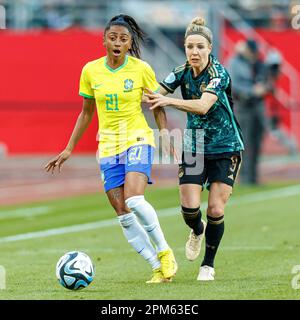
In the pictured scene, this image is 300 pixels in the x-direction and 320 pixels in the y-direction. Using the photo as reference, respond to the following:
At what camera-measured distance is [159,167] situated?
28516 mm

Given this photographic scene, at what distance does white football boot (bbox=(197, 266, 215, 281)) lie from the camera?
10.2 meters

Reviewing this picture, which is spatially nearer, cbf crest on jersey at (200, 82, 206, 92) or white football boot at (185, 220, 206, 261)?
cbf crest on jersey at (200, 82, 206, 92)

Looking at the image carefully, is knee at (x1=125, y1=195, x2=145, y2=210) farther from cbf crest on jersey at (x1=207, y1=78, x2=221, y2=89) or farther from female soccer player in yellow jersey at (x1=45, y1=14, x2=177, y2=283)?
cbf crest on jersey at (x1=207, y1=78, x2=221, y2=89)

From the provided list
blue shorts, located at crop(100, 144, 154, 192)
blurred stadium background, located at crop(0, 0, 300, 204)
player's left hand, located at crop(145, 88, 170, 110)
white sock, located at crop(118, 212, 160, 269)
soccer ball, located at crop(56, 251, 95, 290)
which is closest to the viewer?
soccer ball, located at crop(56, 251, 95, 290)

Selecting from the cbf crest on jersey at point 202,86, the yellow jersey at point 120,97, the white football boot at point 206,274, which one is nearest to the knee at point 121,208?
the yellow jersey at point 120,97

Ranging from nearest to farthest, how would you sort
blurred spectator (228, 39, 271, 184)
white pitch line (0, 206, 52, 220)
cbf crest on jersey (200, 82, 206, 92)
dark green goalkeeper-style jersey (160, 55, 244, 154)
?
cbf crest on jersey (200, 82, 206, 92) → dark green goalkeeper-style jersey (160, 55, 244, 154) → white pitch line (0, 206, 52, 220) → blurred spectator (228, 39, 271, 184)

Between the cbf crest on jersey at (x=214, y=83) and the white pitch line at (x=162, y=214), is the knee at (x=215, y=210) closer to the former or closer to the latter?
the cbf crest on jersey at (x=214, y=83)

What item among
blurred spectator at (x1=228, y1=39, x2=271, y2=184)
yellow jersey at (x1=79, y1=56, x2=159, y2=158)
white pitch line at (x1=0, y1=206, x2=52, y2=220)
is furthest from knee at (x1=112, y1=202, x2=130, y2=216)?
blurred spectator at (x1=228, y1=39, x2=271, y2=184)

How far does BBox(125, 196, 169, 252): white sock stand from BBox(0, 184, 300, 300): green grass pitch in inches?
16.9

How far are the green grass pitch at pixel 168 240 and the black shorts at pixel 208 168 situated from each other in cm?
95

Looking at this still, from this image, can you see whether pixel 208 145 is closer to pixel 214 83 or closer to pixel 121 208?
pixel 214 83

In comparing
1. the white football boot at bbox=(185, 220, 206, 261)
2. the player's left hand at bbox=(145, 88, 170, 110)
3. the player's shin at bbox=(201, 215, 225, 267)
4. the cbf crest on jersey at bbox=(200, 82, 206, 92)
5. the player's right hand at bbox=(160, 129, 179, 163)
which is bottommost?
the white football boot at bbox=(185, 220, 206, 261)

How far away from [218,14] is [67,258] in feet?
76.9
